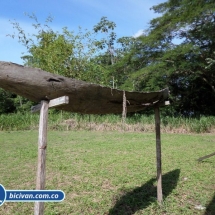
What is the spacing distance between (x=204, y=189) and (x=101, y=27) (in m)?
15.7

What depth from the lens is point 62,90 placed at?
2.09m

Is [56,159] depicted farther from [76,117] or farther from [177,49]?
[177,49]

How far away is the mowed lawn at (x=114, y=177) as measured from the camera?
3.25 meters

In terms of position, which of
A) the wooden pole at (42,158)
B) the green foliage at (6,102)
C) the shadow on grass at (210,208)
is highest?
the green foliage at (6,102)

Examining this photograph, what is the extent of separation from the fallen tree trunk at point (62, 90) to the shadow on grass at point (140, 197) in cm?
125

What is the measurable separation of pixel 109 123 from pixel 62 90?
8.63 meters

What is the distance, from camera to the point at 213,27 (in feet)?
31.9

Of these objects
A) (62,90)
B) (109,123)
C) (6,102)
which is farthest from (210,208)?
(6,102)

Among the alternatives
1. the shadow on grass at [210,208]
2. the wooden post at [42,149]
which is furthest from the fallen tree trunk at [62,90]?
the shadow on grass at [210,208]

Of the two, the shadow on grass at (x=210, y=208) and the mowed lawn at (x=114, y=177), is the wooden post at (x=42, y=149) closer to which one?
the mowed lawn at (x=114, y=177)

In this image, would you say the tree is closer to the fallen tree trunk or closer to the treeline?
the treeline

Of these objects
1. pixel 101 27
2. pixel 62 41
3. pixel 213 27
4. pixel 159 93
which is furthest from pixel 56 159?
pixel 101 27

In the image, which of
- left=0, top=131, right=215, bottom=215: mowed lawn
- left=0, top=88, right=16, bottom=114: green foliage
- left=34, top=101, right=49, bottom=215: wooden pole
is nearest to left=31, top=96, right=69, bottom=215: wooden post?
left=34, top=101, right=49, bottom=215: wooden pole

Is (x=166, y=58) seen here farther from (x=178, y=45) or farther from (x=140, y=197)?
(x=140, y=197)
